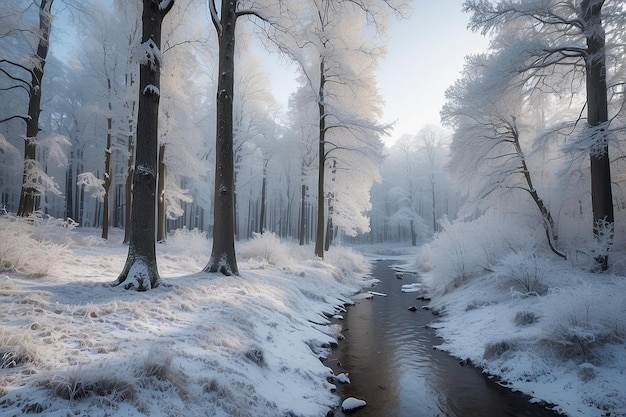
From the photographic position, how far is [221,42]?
796cm

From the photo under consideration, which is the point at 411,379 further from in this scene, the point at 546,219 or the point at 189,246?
the point at 189,246

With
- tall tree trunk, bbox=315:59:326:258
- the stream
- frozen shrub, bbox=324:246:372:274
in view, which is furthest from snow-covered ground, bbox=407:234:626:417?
frozen shrub, bbox=324:246:372:274

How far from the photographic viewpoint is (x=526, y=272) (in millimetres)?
6910

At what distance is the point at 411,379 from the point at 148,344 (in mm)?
3972

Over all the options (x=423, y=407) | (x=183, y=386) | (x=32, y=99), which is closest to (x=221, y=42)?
(x=32, y=99)

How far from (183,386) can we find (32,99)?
1230 cm

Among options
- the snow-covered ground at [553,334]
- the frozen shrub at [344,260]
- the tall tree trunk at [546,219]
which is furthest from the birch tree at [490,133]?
the frozen shrub at [344,260]

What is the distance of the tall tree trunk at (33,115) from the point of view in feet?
31.7

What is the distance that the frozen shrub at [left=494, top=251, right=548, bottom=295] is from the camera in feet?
22.3

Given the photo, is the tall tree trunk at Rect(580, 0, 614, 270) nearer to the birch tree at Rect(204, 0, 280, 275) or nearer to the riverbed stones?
the riverbed stones

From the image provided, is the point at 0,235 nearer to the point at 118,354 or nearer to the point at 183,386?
the point at 118,354

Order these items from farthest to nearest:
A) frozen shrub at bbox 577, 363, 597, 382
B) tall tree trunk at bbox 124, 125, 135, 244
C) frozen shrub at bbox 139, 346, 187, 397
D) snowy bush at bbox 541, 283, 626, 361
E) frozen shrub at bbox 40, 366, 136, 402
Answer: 1. tall tree trunk at bbox 124, 125, 135, 244
2. snowy bush at bbox 541, 283, 626, 361
3. frozen shrub at bbox 577, 363, 597, 382
4. frozen shrub at bbox 139, 346, 187, 397
5. frozen shrub at bbox 40, 366, 136, 402

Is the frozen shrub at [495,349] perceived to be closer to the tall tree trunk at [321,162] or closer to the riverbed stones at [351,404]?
the riverbed stones at [351,404]

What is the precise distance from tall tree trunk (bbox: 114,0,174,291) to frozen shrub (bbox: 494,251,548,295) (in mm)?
7727
